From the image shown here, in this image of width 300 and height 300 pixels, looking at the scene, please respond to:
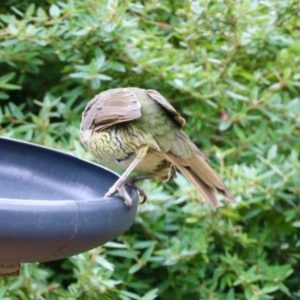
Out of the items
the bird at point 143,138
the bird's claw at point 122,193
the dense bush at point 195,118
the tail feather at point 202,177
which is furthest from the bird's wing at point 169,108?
the dense bush at point 195,118

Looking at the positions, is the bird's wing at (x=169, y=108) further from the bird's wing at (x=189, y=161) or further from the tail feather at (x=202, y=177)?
the tail feather at (x=202, y=177)

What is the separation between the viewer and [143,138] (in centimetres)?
256

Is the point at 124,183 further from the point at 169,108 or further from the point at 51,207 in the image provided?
the point at 51,207

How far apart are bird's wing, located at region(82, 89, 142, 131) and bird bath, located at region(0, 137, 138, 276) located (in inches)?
11.9

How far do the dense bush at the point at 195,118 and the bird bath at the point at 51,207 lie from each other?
37.9 inches

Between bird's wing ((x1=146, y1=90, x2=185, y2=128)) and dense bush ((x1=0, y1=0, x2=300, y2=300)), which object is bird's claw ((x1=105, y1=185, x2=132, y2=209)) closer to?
bird's wing ((x1=146, y1=90, x2=185, y2=128))

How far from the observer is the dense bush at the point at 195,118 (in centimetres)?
338

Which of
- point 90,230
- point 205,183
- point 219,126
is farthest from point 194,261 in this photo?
point 90,230

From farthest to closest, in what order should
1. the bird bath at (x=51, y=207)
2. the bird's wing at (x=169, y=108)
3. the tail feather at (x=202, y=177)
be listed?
the bird's wing at (x=169, y=108) < the tail feather at (x=202, y=177) < the bird bath at (x=51, y=207)

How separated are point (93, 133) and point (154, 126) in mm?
210

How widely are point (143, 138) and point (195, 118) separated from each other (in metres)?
1.19

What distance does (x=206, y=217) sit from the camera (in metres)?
3.38

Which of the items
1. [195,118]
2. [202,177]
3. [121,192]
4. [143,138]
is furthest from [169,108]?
[195,118]

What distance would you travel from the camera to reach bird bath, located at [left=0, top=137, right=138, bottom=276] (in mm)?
1557
